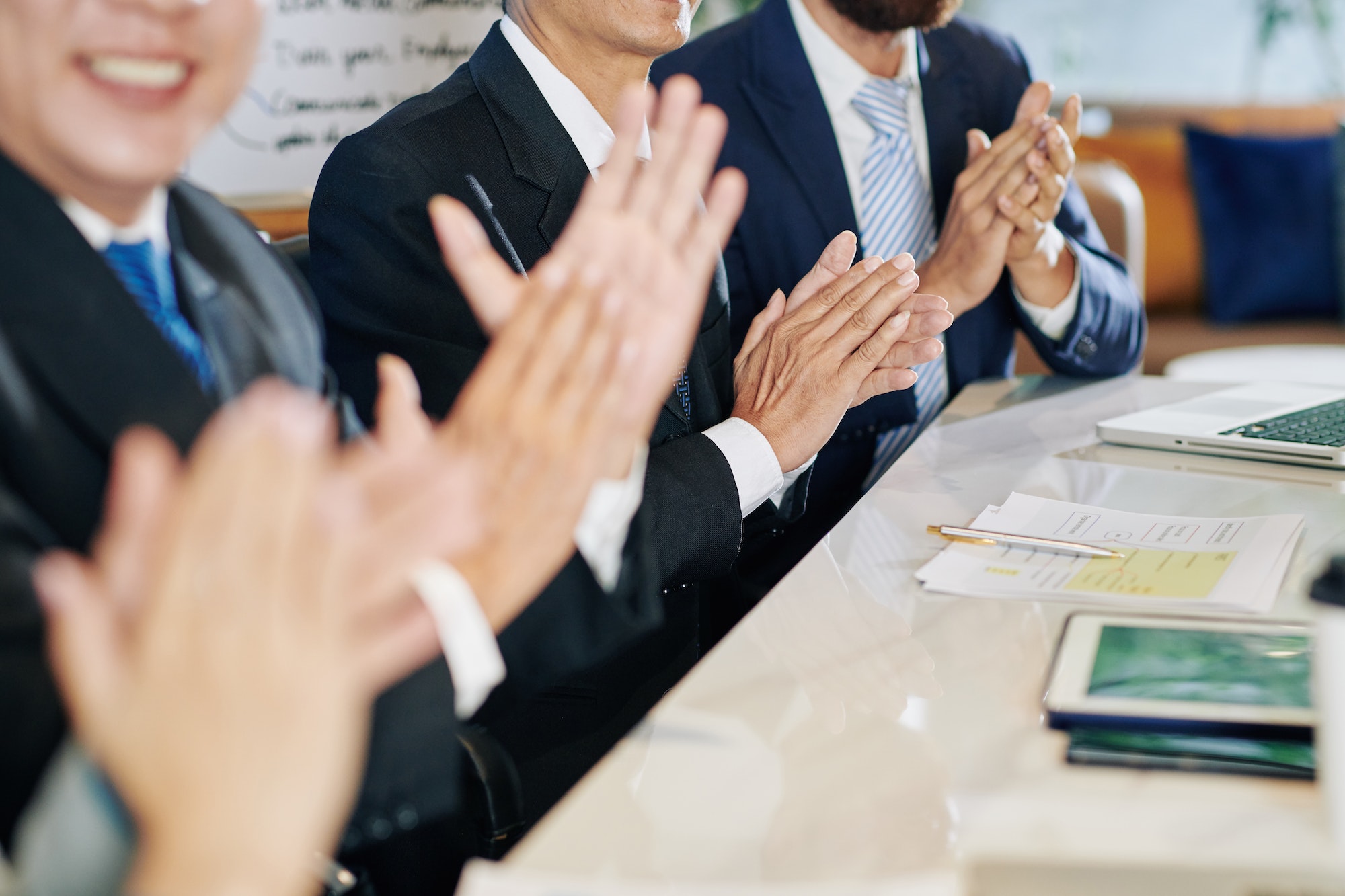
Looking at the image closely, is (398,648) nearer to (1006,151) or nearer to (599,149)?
(599,149)

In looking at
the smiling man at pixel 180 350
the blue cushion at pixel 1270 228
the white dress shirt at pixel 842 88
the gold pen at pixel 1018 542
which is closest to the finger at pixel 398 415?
the smiling man at pixel 180 350

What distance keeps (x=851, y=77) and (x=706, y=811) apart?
1.48 meters

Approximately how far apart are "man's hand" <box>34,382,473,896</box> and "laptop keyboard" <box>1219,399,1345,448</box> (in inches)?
46.3

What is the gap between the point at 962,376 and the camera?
1.97 meters

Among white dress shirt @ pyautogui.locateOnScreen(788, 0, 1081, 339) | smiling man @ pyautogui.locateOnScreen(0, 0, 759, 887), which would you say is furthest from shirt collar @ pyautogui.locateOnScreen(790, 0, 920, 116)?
smiling man @ pyautogui.locateOnScreen(0, 0, 759, 887)

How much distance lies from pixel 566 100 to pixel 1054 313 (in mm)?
851

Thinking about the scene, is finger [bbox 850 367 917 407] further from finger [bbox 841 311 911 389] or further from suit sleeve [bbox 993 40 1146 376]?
suit sleeve [bbox 993 40 1146 376]

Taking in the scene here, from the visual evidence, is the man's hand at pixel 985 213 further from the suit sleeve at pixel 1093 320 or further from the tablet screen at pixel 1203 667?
the tablet screen at pixel 1203 667

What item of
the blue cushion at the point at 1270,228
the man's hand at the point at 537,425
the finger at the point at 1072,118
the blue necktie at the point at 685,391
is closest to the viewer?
the man's hand at the point at 537,425

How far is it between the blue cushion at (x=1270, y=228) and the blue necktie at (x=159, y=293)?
3202 mm

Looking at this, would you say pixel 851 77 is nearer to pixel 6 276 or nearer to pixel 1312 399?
pixel 1312 399

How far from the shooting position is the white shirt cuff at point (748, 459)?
131 centimetres

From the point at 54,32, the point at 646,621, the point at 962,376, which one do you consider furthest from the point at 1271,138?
the point at 54,32

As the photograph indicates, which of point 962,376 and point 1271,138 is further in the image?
point 1271,138
